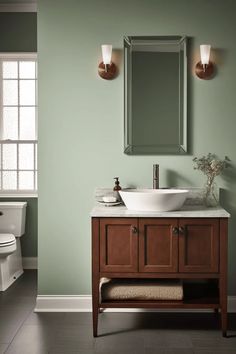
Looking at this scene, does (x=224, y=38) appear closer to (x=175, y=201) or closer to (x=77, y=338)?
(x=175, y=201)

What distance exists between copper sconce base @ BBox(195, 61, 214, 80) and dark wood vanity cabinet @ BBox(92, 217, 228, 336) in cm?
113

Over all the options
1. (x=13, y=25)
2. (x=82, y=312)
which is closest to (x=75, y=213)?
(x=82, y=312)

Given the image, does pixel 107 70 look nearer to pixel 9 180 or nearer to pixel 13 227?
pixel 13 227

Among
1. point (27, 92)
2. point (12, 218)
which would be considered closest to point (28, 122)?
point (27, 92)

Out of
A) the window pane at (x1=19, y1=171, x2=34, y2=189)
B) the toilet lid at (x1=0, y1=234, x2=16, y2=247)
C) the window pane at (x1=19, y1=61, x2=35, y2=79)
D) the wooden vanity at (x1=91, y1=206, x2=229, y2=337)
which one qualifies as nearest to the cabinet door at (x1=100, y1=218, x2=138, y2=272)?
the wooden vanity at (x1=91, y1=206, x2=229, y2=337)

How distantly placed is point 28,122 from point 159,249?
2.69 metres

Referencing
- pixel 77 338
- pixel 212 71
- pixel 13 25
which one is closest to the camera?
pixel 77 338

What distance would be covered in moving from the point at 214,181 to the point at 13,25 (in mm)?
2846

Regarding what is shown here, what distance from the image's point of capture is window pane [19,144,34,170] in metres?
5.78

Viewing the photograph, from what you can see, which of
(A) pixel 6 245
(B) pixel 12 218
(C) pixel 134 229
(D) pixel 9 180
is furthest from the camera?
(D) pixel 9 180

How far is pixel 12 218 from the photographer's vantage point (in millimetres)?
5387

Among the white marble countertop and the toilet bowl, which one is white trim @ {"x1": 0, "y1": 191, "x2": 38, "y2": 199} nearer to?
the toilet bowl

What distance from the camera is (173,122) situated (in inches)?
162

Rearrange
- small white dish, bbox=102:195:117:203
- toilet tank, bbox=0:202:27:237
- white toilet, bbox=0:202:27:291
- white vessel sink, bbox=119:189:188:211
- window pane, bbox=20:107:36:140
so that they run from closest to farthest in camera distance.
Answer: white vessel sink, bbox=119:189:188:211
small white dish, bbox=102:195:117:203
white toilet, bbox=0:202:27:291
toilet tank, bbox=0:202:27:237
window pane, bbox=20:107:36:140
